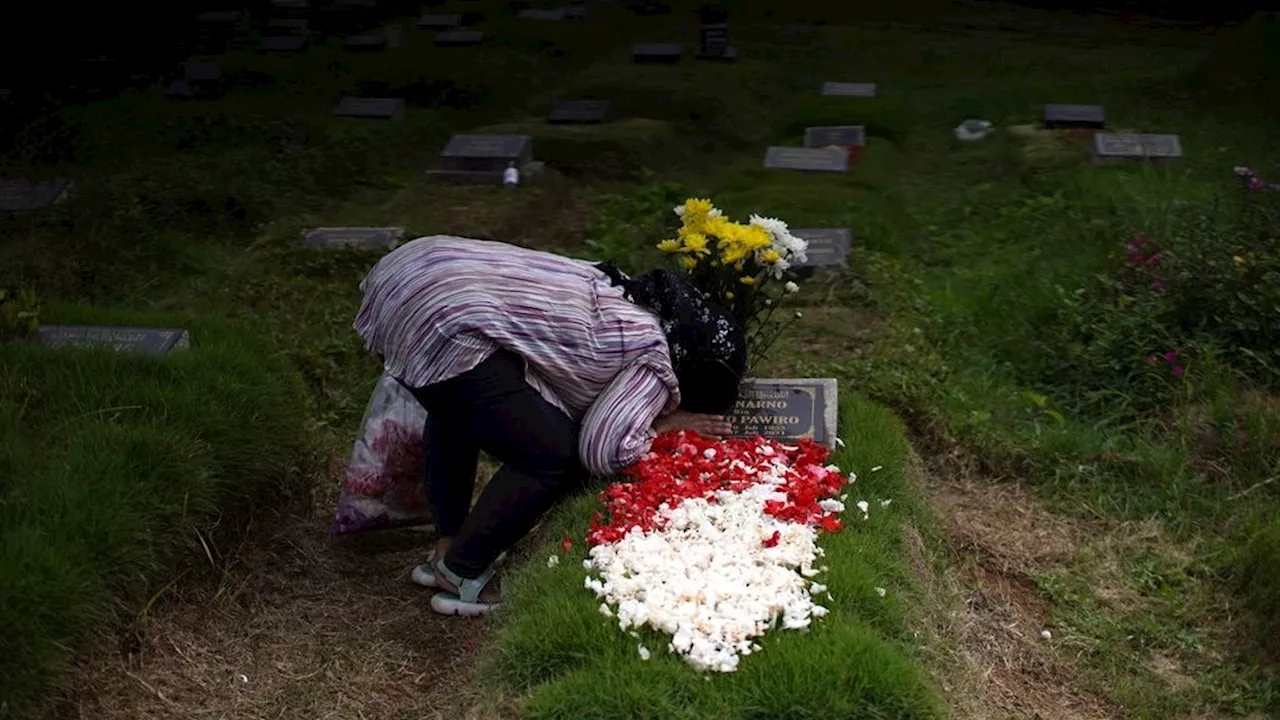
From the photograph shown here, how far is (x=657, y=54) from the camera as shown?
10773mm

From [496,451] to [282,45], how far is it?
26.0ft

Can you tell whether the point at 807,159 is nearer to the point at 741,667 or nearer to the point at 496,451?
the point at 496,451

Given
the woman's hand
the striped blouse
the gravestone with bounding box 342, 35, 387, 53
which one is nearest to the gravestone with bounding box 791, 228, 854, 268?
the woman's hand

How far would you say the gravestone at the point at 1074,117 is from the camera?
8773mm

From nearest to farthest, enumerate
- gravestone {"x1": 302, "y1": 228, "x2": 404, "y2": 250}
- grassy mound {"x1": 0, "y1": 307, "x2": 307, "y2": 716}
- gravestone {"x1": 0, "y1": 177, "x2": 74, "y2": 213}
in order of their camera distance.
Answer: grassy mound {"x1": 0, "y1": 307, "x2": 307, "y2": 716}
gravestone {"x1": 302, "y1": 228, "x2": 404, "y2": 250}
gravestone {"x1": 0, "y1": 177, "x2": 74, "y2": 213}

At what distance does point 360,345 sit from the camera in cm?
604

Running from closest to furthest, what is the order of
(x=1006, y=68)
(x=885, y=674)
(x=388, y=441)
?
1. (x=885, y=674)
2. (x=388, y=441)
3. (x=1006, y=68)

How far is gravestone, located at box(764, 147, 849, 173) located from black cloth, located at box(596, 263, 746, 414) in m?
4.05

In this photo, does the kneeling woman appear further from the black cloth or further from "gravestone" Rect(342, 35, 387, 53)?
"gravestone" Rect(342, 35, 387, 53)

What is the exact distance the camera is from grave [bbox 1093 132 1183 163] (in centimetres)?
802

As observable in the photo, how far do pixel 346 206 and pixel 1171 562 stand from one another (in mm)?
4872

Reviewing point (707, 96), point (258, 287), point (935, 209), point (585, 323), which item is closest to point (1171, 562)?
point (585, 323)

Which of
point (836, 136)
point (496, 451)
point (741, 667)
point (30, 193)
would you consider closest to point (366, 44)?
point (30, 193)

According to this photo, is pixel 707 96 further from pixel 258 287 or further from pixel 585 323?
pixel 585 323
